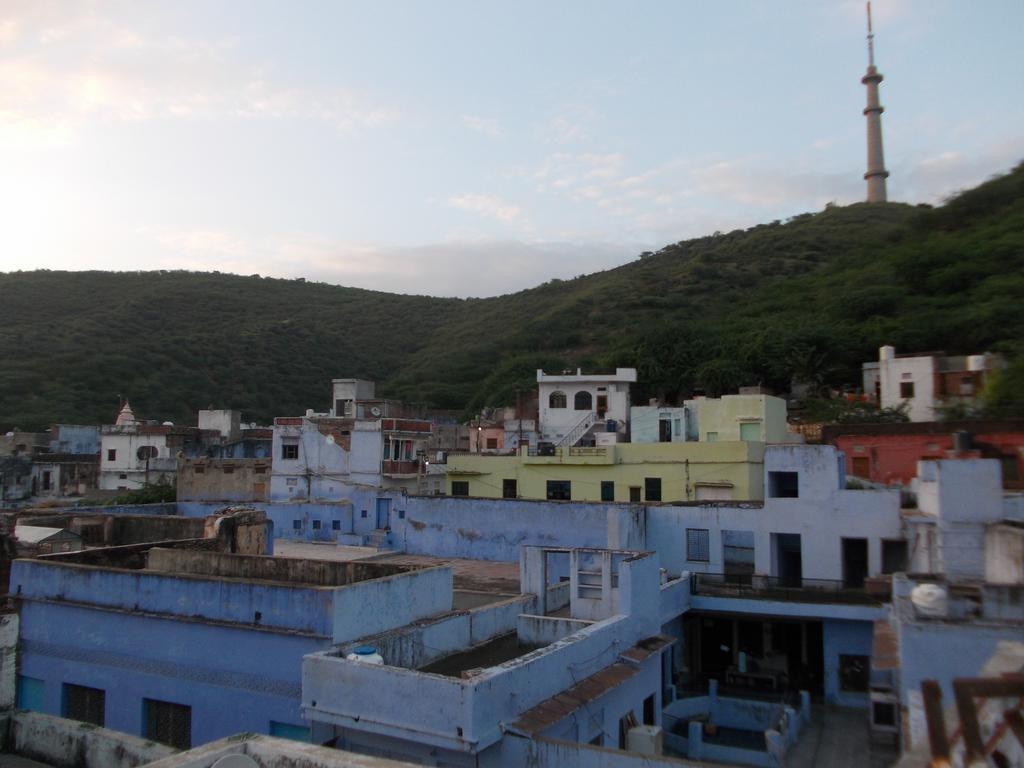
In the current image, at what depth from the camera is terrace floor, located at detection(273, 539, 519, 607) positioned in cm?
1906

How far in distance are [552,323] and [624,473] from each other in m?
48.2

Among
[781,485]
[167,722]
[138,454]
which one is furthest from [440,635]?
[138,454]

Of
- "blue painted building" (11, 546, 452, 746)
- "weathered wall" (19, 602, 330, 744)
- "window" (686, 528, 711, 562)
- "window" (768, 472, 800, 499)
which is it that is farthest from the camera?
"window" (686, 528, 711, 562)

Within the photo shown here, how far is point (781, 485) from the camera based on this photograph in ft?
72.3

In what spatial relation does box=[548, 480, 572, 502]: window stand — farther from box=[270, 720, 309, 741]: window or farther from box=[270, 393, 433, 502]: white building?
box=[270, 720, 309, 741]: window

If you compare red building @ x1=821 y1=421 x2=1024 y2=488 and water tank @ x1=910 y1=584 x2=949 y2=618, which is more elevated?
red building @ x1=821 y1=421 x2=1024 y2=488

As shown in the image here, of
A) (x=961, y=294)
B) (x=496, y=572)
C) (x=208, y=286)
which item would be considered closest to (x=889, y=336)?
(x=961, y=294)

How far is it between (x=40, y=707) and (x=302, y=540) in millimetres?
13560

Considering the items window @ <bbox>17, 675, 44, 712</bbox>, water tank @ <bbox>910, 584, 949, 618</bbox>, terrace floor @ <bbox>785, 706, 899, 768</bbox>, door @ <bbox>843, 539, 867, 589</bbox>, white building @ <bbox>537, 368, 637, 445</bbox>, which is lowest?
terrace floor @ <bbox>785, 706, 899, 768</bbox>

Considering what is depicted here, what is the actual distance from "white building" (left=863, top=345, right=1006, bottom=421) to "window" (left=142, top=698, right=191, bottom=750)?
32.4 metres

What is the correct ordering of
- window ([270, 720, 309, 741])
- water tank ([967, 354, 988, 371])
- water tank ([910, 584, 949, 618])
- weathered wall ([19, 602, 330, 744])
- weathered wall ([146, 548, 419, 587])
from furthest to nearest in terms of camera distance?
water tank ([967, 354, 988, 371]), weathered wall ([146, 548, 419, 587]), weathered wall ([19, 602, 330, 744]), window ([270, 720, 309, 741]), water tank ([910, 584, 949, 618])

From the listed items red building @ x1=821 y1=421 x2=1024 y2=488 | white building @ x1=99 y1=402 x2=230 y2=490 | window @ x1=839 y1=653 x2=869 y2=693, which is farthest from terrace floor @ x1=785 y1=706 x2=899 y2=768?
white building @ x1=99 y1=402 x2=230 y2=490

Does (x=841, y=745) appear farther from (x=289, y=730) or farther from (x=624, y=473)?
(x=624, y=473)

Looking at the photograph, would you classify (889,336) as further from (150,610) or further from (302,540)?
(150,610)
